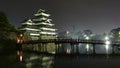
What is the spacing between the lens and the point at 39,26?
415 feet

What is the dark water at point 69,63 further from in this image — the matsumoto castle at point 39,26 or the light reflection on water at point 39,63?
the matsumoto castle at point 39,26

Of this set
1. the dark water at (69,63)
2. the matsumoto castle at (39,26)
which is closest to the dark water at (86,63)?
the dark water at (69,63)

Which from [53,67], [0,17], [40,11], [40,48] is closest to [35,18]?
[40,11]

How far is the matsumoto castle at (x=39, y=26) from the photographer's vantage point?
12162 cm

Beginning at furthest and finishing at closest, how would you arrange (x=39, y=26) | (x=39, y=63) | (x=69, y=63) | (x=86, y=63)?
(x=39, y=26), (x=86, y=63), (x=69, y=63), (x=39, y=63)

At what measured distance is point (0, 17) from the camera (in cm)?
9338

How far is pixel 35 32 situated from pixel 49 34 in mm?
8026

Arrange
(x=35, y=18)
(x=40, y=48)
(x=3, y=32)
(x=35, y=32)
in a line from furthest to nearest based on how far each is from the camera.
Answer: (x=35, y=18)
(x=35, y=32)
(x=40, y=48)
(x=3, y=32)

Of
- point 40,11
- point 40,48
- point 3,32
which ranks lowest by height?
point 40,48

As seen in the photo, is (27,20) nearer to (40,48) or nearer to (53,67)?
(40,48)

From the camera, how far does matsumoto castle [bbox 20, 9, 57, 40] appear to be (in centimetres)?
12162

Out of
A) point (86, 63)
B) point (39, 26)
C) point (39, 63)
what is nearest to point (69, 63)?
point (86, 63)

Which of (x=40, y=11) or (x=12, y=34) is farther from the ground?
(x=40, y=11)

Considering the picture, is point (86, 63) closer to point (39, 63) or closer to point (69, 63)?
point (69, 63)
